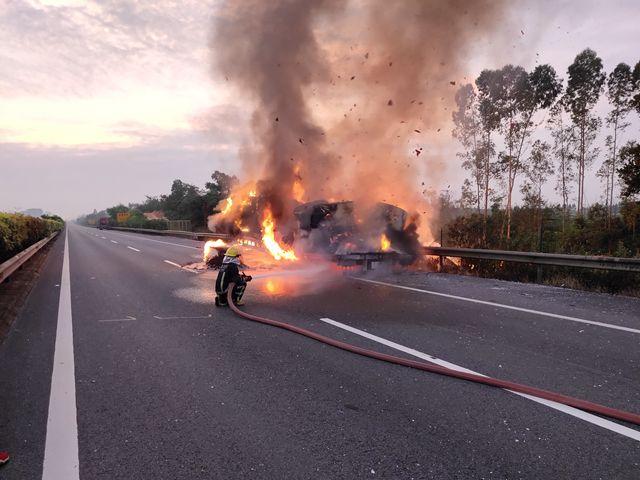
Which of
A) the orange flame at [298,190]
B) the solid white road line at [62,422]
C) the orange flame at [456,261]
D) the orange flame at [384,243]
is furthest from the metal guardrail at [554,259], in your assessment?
the solid white road line at [62,422]

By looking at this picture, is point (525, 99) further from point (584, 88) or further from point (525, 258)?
point (525, 258)

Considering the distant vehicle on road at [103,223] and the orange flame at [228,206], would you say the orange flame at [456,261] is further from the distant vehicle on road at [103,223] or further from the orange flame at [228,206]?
the distant vehicle on road at [103,223]

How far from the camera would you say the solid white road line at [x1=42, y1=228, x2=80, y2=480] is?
261 centimetres

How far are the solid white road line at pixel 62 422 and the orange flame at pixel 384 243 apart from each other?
8223mm

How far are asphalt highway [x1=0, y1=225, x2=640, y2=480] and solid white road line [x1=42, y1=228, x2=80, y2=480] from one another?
0.05 ft

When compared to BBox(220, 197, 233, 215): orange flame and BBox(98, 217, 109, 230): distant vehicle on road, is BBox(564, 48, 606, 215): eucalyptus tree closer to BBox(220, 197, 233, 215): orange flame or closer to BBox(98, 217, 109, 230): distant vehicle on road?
BBox(220, 197, 233, 215): orange flame

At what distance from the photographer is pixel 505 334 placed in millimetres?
5496

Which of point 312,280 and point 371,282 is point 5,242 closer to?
point 312,280

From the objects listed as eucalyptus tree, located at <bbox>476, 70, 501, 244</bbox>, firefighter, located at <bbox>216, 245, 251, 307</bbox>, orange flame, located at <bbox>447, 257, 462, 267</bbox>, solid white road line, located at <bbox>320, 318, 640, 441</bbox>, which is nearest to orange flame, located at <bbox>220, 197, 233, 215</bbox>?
orange flame, located at <bbox>447, 257, 462, 267</bbox>

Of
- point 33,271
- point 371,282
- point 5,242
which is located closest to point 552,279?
point 371,282

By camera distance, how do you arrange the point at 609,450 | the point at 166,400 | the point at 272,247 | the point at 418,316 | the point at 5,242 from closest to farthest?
the point at 609,450, the point at 166,400, the point at 418,316, the point at 5,242, the point at 272,247

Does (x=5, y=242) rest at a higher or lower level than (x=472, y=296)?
higher

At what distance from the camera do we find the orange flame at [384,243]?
12.0 meters

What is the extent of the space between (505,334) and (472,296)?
271 cm
